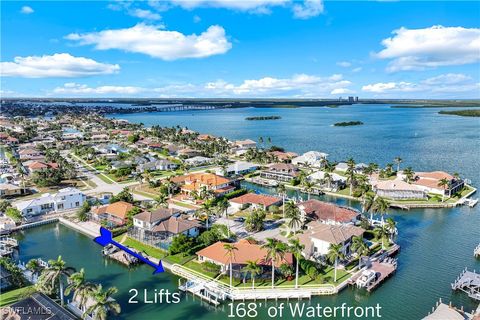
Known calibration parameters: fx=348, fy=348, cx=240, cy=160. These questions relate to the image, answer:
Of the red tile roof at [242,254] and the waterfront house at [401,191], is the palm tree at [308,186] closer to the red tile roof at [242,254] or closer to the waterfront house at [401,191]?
the waterfront house at [401,191]

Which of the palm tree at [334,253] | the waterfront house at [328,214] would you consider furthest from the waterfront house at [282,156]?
the palm tree at [334,253]

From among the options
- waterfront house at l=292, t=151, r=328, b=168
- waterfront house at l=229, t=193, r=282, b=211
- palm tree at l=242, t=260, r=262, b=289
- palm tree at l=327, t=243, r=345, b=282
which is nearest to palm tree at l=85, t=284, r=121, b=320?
palm tree at l=242, t=260, r=262, b=289

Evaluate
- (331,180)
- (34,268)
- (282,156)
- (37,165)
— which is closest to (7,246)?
(34,268)

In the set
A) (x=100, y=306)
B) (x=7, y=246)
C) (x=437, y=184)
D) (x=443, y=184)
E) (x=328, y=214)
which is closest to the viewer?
(x=100, y=306)

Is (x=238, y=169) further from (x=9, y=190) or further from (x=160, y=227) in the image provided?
(x=9, y=190)

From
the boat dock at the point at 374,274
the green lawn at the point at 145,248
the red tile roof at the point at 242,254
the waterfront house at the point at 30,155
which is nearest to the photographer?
the boat dock at the point at 374,274

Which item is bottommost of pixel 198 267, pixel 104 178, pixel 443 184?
pixel 198 267

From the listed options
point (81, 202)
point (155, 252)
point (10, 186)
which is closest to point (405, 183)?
point (155, 252)
